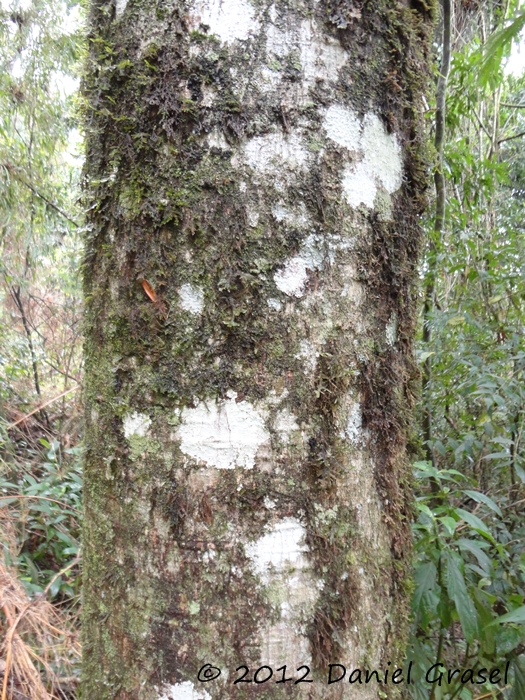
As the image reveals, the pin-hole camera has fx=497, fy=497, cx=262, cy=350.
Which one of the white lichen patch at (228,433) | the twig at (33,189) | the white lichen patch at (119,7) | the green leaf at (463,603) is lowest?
the green leaf at (463,603)

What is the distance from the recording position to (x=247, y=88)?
72 centimetres

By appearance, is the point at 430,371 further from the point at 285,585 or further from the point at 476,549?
the point at 285,585

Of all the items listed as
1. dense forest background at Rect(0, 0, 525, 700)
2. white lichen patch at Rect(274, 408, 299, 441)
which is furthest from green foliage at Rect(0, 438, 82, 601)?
white lichen patch at Rect(274, 408, 299, 441)

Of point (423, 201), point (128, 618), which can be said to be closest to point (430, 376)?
point (423, 201)

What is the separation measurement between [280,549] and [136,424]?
0.28m

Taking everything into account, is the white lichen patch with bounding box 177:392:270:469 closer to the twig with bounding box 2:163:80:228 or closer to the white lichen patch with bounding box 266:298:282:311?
the white lichen patch with bounding box 266:298:282:311

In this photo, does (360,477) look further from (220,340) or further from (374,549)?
(220,340)

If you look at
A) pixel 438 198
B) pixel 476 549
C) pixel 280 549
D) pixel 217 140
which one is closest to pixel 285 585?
pixel 280 549

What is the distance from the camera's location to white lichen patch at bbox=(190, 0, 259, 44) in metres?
0.72

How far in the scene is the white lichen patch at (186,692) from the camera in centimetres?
69

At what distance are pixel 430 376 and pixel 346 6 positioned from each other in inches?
82.3

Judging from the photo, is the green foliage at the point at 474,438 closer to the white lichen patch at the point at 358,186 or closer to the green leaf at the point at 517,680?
the green leaf at the point at 517,680

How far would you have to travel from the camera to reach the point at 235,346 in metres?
0.72

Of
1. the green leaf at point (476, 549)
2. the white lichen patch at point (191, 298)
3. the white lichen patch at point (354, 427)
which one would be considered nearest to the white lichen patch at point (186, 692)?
the white lichen patch at point (354, 427)
